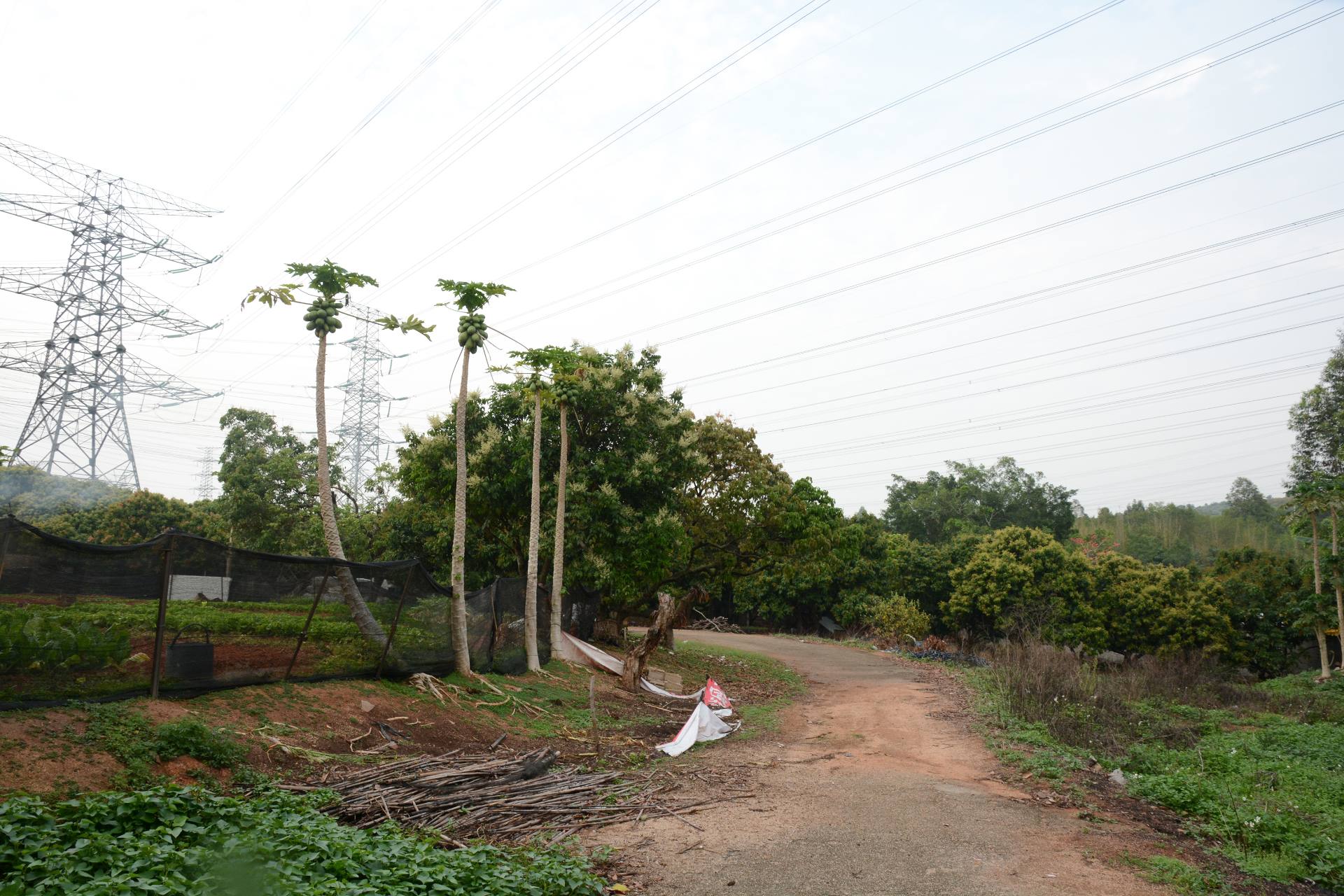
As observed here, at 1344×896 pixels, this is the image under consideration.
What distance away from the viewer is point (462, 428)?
13969mm

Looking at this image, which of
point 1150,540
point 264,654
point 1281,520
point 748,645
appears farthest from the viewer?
point 1150,540

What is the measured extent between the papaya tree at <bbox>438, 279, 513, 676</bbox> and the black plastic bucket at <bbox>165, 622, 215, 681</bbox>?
498 centimetres

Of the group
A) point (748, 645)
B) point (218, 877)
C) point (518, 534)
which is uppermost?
point (518, 534)

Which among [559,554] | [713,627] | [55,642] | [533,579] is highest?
[559,554]

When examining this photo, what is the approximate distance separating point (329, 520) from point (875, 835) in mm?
9063

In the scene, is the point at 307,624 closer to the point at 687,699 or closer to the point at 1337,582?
the point at 687,699

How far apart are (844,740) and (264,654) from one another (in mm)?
8245

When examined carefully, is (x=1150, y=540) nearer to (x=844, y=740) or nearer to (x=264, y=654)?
(x=844, y=740)

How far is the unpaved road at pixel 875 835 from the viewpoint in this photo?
6141 millimetres

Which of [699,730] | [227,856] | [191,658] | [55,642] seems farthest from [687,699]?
[227,856]

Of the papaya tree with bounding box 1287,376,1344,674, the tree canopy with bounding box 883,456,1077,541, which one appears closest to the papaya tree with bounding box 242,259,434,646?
the papaya tree with bounding box 1287,376,1344,674

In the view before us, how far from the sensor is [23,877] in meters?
4.25

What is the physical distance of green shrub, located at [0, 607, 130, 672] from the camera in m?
6.94

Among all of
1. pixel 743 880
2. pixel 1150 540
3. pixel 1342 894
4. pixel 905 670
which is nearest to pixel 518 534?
pixel 905 670
